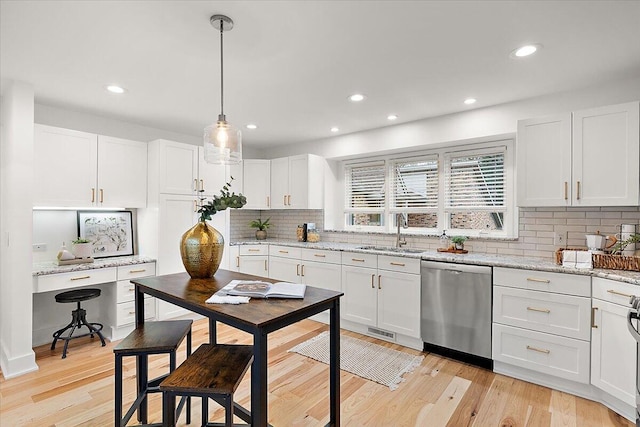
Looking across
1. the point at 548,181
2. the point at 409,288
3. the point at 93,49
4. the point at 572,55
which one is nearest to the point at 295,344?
the point at 409,288

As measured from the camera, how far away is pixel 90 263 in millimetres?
3520

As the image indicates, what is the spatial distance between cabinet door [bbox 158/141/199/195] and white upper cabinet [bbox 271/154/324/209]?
1.29 metres

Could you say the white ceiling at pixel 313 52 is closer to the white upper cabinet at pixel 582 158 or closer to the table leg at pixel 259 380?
the white upper cabinet at pixel 582 158

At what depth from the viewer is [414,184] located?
4.30 m

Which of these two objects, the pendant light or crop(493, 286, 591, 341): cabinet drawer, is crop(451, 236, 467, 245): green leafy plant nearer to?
crop(493, 286, 591, 341): cabinet drawer

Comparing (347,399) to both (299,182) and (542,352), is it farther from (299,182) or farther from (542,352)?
(299,182)

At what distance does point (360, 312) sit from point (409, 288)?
0.71m

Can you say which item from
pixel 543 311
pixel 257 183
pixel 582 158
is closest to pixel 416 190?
pixel 582 158

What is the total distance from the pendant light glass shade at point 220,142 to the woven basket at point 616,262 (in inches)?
111

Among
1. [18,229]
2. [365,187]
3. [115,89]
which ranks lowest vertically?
[18,229]

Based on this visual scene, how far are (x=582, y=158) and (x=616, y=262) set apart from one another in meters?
0.87

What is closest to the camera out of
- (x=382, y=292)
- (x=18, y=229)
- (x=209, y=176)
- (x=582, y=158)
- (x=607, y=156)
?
(x=607, y=156)

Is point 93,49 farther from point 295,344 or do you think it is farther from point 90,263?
point 295,344

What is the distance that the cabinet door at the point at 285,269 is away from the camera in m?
4.43
